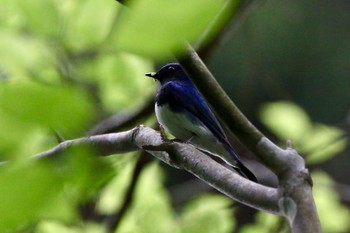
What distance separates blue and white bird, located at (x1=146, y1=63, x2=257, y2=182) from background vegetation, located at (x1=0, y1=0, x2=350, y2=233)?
4 cm

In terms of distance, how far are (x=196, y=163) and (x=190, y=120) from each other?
550 millimetres

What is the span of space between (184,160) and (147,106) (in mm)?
430

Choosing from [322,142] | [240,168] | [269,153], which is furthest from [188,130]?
[269,153]

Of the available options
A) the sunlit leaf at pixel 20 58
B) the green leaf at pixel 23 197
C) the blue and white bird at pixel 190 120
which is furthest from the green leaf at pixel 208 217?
the green leaf at pixel 23 197

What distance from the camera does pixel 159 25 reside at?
254 mm

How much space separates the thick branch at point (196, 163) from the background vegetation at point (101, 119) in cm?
3

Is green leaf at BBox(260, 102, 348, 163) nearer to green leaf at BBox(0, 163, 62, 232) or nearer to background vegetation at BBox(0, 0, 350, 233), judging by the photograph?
background vegetation at BBox(0, 0, 350, 233)

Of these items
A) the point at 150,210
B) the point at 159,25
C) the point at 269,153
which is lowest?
the point at 150,210

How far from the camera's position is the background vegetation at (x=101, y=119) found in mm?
271

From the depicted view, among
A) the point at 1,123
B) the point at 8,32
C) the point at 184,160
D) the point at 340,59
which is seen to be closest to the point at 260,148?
the point at 184,160

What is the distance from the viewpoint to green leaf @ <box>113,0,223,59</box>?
25 cm

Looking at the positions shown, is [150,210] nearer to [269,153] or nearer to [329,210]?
[329,210]

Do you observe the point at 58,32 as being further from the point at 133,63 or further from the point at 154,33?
the point at 133,63

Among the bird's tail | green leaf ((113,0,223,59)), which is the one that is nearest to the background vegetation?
green leaf ((113,0,223,59))
